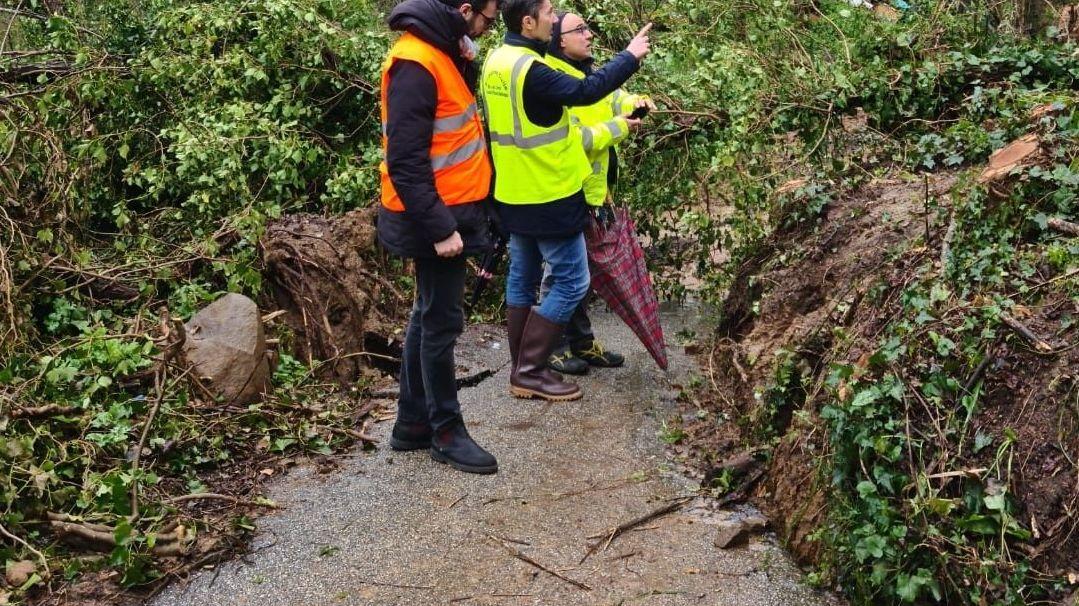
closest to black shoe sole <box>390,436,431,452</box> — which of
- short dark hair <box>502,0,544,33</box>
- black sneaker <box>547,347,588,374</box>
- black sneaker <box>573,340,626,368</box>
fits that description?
black sneaker <box>547,347,588,374</box>

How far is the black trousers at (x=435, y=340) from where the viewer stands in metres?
4.36

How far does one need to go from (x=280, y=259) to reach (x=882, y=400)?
399 cm

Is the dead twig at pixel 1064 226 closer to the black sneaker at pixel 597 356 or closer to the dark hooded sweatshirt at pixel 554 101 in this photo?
the dark hooded sweatshirt at pixel 554 101

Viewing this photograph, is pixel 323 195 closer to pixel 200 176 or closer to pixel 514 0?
pixel 200 176

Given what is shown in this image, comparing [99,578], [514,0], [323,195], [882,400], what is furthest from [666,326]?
[99,578]

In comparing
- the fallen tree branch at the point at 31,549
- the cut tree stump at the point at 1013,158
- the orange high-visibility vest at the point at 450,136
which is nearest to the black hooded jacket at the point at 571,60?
the orange high-visibility vest at the point at 450,136

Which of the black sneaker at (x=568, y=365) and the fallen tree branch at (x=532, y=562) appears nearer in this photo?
the fallen tree branch at (x=532, y=562)

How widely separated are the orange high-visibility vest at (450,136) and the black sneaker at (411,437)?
1147mm

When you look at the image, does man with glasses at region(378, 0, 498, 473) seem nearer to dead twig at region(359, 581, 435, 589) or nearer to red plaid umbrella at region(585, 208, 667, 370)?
dead twig at region(359, 581, 435, 589)

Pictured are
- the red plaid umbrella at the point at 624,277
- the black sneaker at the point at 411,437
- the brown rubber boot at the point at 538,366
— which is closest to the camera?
the black sneaker at the point at 411,437

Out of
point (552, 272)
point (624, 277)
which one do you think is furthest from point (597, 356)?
point (552, 272)

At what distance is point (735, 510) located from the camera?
13.7 ft

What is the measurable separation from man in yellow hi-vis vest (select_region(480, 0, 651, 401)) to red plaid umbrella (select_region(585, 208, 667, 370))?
320 millimetres

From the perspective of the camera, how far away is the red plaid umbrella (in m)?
5.73
